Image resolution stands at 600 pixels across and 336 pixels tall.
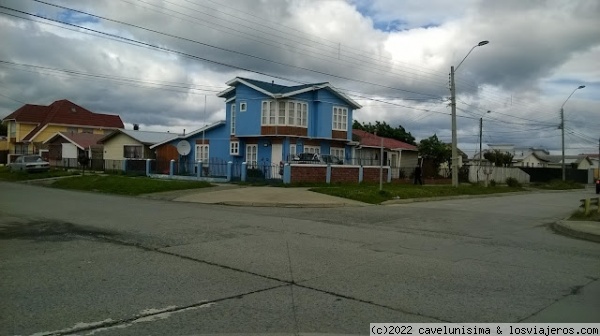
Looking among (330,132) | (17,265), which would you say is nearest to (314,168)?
(330,132)

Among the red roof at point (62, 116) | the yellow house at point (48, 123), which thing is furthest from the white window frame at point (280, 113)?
the red roof at point (62, 116)

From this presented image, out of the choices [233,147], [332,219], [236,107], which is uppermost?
[236,107]

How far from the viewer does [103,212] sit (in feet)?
53.2

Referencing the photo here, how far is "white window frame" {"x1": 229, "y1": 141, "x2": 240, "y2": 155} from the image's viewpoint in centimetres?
3556

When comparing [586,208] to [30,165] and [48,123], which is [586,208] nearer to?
[30,165]

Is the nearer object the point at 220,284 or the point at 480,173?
the point at 220,284

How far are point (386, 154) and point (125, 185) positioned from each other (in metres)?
24.1

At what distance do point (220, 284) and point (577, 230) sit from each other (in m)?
10.9

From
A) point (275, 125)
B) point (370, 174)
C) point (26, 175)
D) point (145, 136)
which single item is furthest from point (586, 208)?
point (26, 175)

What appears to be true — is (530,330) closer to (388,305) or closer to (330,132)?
(388,305)

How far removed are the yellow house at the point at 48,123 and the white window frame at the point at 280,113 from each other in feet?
122

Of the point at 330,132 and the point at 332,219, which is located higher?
the point at 330,132

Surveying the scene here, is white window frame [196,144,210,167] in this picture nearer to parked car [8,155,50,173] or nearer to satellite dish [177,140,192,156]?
satellite dish [177,140,192,156]

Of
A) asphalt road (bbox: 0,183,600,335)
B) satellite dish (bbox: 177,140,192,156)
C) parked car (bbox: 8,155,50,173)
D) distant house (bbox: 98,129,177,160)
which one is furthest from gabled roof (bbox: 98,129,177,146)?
asphalt road (bbox: 0,183,600,335)
